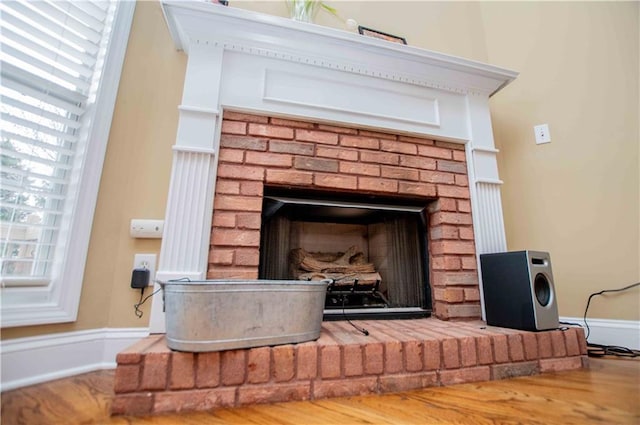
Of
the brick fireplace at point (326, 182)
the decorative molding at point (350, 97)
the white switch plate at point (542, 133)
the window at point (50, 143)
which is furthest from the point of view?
the white switch plate at point (542, 133)

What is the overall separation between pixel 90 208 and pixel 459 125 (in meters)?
1.77

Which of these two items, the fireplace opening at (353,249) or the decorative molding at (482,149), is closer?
the fireplace opening at (353,249)

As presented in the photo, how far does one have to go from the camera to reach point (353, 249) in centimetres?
154

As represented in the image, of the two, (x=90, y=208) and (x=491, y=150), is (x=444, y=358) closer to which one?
(x=491, y=150)

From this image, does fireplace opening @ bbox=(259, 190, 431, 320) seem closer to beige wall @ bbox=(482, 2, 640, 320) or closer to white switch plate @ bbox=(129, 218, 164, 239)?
white switch plate @ bbox=(129, 218, 164, 239)

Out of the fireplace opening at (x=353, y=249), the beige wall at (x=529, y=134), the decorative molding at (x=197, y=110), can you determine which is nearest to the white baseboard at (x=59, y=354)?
the beige wall at (x=529, y=134)

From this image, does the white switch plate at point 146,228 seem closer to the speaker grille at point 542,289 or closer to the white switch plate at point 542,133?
the speaker grille at point 542,289

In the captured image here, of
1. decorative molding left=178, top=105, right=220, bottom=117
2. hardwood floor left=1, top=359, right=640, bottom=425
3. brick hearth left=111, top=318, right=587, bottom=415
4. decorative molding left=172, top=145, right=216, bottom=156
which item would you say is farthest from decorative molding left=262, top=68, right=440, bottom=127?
hardwood floor left=1, top=359, right=640, bottom=425

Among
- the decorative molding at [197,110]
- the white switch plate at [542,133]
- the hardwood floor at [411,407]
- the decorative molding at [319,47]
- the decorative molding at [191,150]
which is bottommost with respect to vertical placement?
the hardwood floor at [411,407]

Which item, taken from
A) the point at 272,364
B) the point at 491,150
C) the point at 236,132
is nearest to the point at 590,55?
the point at 491,150

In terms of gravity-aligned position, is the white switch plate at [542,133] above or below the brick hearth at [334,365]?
above

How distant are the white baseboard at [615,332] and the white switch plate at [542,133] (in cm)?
100

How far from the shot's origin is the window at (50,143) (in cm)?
95

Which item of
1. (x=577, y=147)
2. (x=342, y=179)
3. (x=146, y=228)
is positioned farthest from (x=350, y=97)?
(x=577, y=147)
